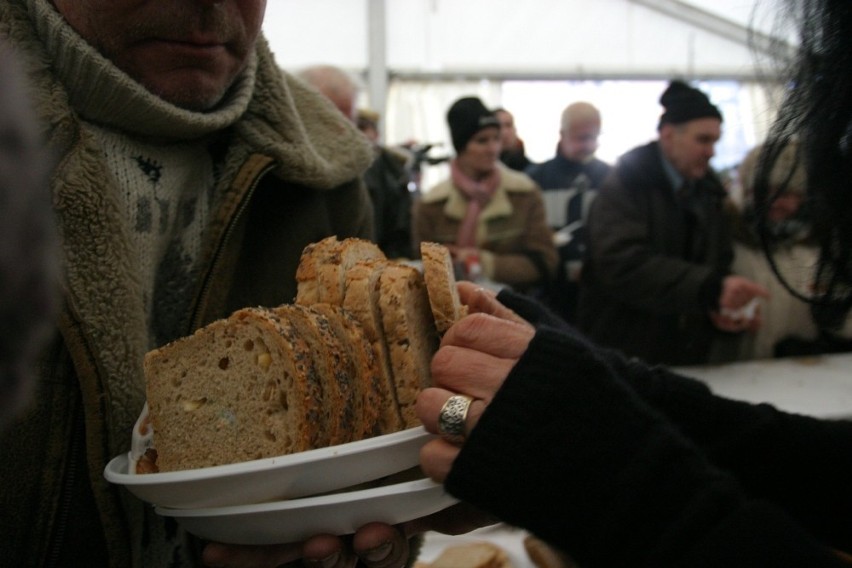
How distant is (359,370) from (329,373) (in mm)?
55

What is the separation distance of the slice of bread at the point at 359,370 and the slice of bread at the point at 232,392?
0.06 m

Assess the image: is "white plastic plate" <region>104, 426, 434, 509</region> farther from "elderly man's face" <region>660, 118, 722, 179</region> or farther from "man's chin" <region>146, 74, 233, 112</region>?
"elderly man's face" <region>660, 118, 722, 179</region>

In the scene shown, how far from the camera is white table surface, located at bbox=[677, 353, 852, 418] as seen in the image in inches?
92.8

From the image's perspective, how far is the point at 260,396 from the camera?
852 mm

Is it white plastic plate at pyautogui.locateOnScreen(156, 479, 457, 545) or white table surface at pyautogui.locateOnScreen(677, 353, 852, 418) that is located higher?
white plastic plate at pyautogui.locateOnScreen(156, 479, 457, 545)

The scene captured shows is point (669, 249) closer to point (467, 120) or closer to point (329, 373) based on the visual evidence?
point (467, 120)

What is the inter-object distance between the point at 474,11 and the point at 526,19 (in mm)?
466

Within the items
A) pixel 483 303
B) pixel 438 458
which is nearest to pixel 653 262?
pixel 483 303

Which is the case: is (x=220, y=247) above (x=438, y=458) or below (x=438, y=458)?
above

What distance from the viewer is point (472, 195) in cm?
302

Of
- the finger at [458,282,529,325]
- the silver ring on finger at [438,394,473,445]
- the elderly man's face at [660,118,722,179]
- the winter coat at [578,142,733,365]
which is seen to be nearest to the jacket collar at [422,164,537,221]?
the winter coat at [578,142,733,365]

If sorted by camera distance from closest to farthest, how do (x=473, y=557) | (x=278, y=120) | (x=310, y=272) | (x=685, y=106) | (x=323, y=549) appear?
(x=323, y=549), (x=310, y=272), (x=278, y=120), (x=473, y=557), (x=685, y=106)

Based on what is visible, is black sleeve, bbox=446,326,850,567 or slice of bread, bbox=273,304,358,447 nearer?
black sleeve, bbox=446,326,850,567

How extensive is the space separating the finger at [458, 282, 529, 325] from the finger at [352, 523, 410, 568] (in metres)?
0.34
